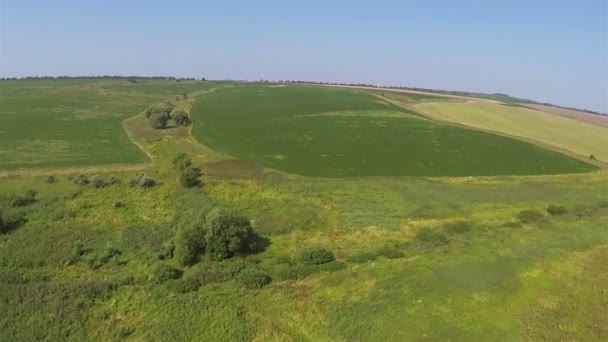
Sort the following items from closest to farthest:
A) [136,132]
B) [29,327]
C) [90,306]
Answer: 1. [29,327]
2. [90,306]
3. [136,132]

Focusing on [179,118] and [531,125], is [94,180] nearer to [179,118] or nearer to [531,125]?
[179,118]

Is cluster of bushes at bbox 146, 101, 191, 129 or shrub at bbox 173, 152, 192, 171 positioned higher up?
cluster of bushes at bbox 146, 101, 191, 129

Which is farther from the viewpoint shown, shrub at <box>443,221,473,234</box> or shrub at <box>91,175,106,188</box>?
shrub at <box>91,175,106,188</box>

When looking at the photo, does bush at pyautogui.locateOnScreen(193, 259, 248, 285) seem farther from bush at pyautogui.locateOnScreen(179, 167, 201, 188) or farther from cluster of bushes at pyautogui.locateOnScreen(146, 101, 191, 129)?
cluster of bushes at pyautogui.locateOnScreen(146, 101, 191, 129)

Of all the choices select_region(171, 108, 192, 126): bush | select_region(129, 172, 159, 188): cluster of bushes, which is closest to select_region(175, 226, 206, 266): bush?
select_region(129, 172, 159, 188): cluster of bushes

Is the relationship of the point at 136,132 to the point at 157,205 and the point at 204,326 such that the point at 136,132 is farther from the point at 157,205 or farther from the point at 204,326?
the point at 204,326

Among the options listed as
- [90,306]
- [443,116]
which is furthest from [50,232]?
[443,116]
